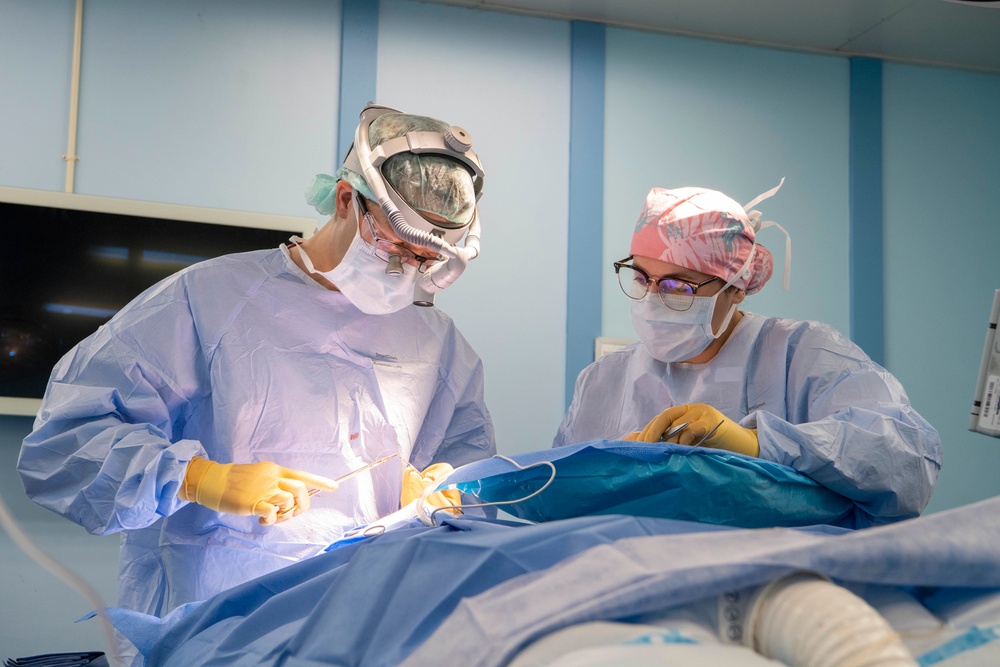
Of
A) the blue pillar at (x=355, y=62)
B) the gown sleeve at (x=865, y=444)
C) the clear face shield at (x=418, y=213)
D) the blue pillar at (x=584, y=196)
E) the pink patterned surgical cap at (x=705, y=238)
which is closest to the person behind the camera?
the gown sleeve at (x=865, y=444)

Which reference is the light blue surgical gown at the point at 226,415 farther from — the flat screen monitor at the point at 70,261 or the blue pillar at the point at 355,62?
the blue pillar at the point at 355,62

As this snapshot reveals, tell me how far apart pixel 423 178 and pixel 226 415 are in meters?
0.60

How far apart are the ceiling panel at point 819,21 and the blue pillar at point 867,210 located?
142mm

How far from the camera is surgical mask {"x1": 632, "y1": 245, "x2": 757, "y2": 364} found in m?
1.90

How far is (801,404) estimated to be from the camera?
1.79 m

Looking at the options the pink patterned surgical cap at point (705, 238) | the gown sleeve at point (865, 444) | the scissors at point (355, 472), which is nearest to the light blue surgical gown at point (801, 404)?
the gown sleeve at point (865, 444)

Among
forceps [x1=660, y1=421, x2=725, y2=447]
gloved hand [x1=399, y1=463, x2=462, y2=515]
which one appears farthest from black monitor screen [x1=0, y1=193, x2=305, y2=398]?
forceps [x1=660, y1=421, x2=725, y2=447]

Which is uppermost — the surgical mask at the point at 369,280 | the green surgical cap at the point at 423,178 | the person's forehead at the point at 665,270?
the green surgical cap at the point at 423,178

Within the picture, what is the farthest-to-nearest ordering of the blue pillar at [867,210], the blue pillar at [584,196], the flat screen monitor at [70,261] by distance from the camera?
the blue pillar at [867,210] < the blue pillar at [584,196] < the flat screen monitor at [70,261]

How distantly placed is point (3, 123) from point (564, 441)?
2.00m

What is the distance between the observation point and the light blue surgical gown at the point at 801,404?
4.82 ft

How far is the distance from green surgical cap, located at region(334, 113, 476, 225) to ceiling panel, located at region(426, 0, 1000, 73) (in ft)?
4.86

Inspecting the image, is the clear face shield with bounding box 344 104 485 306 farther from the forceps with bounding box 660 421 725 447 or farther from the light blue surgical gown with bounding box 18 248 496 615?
the forceps with bounding box 660 421 725 447

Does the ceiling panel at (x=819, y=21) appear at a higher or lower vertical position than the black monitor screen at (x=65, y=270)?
higher
